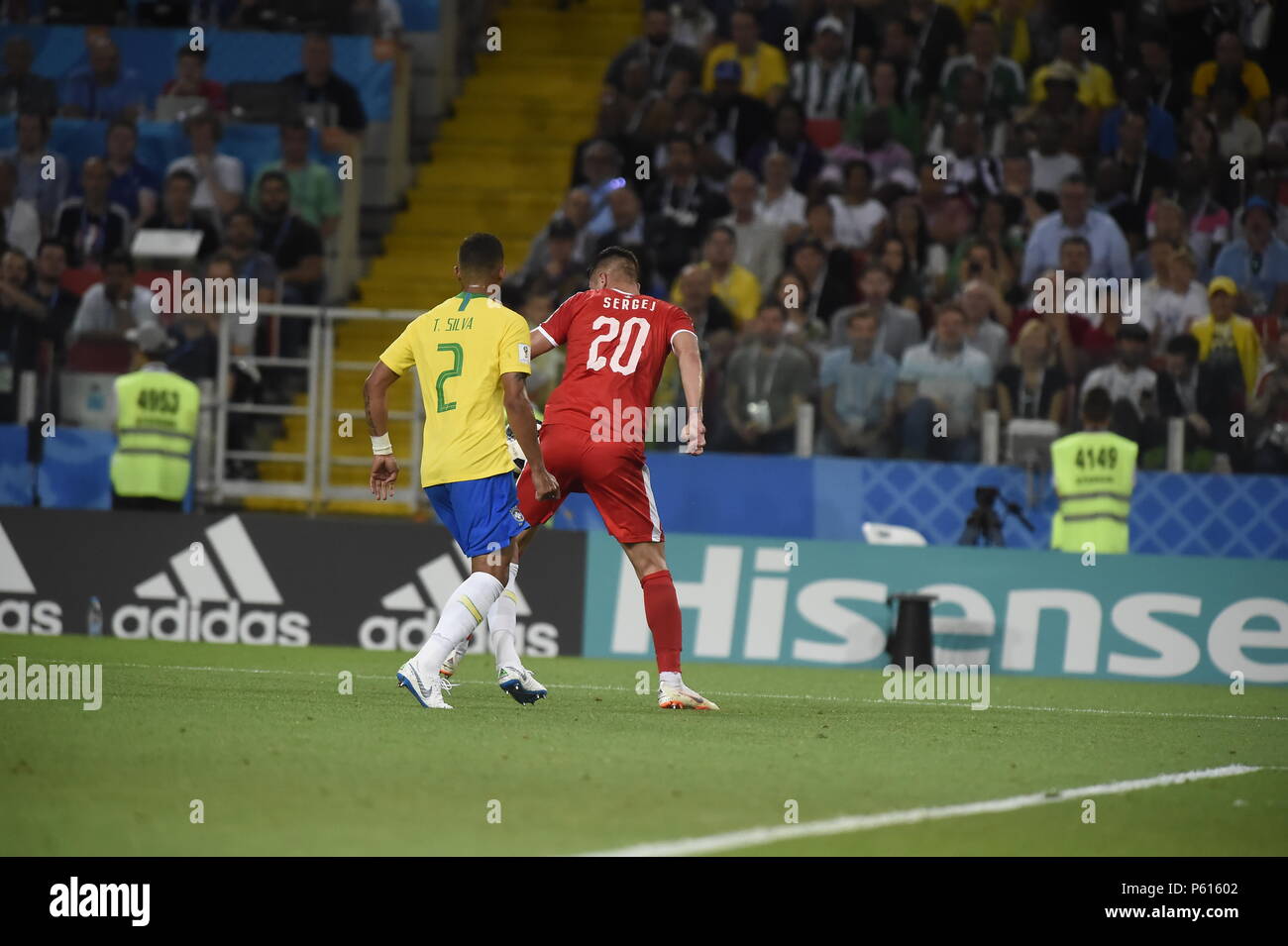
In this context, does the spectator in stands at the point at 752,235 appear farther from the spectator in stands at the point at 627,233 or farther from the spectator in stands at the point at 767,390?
the spectator in stands at the point at 767,390

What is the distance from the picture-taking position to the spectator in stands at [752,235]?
17.9 meters

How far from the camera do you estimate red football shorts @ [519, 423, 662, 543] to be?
10047 mm

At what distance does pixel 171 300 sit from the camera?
58.3 feet

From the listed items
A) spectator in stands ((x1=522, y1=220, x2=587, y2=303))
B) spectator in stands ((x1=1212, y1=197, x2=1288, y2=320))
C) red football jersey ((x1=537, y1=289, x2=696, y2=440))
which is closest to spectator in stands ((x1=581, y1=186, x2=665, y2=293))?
spectator in stands ((x1=522, y1=220, x2=587, y2=303))

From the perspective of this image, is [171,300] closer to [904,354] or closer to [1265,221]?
[904,354]

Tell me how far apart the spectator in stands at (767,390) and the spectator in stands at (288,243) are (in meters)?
4.54

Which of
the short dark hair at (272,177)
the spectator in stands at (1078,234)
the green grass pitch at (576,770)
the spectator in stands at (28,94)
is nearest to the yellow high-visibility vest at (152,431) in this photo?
the short dark hair at (272,177)

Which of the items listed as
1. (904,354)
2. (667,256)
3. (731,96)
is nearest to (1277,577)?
(904,354)

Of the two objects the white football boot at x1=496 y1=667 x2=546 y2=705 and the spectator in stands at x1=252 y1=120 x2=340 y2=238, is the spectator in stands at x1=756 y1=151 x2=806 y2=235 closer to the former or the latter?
the spectator in stands at x1=252 y1=120 x2=340 y2=238

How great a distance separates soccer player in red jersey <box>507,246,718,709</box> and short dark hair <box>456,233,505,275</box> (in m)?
0.60

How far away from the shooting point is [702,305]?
1673 centimetres

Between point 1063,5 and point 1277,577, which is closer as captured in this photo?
point 1277,577
